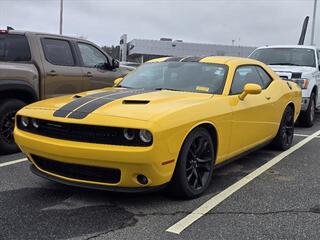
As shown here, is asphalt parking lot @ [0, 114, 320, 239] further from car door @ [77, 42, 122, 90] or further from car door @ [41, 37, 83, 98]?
car door @ [77, 42, 122, 90]

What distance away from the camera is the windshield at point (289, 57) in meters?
10.9

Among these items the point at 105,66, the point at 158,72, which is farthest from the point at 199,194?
the point at 105,66

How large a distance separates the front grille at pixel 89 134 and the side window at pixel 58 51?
3.26 metres

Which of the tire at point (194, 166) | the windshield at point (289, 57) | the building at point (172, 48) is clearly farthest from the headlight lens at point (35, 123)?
the building at point (172, 48)

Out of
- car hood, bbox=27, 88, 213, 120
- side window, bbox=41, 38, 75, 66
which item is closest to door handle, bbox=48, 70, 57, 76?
side window, bbox=41, 38, 75, 66

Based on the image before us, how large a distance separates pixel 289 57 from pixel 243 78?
5552 millimetres

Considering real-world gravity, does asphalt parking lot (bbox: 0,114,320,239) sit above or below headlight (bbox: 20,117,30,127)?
below

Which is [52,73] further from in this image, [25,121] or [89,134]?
[89,134]

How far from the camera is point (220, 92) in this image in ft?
17.4

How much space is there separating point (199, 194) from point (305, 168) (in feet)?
6.99

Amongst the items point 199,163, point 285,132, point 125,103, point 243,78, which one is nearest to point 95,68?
point 243,78

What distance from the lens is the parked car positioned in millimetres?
6746

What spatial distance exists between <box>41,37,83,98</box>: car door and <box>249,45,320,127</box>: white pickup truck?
453 cm

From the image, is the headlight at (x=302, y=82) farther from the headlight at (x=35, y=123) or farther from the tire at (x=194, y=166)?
the headlight at (x=35, y=123)
